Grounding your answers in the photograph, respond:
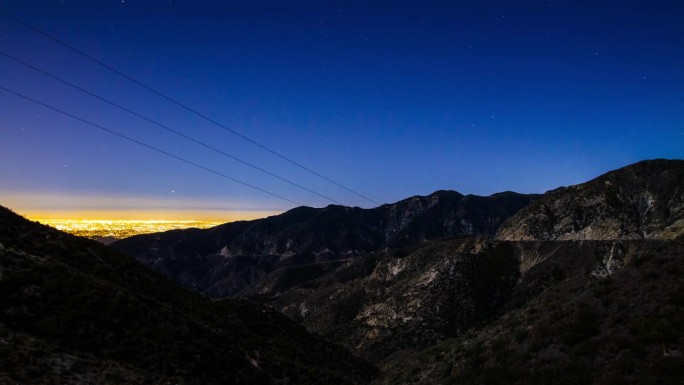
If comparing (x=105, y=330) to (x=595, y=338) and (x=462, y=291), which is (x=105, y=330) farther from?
(x=462, y=291)

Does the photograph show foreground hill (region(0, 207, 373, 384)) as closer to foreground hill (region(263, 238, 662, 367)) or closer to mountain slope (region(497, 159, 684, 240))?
foreground hill (region(263, 238, 662, 367))

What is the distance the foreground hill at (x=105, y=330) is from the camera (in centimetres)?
2681

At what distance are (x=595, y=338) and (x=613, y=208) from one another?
496ft


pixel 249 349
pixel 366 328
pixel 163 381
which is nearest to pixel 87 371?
pixel 163 381

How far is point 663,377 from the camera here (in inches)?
552

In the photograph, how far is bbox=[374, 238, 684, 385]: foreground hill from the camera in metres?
15.5

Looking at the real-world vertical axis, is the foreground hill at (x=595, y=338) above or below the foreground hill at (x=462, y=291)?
above

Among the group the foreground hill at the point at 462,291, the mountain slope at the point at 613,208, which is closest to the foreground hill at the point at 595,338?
the foreground hill at the point at 462,291

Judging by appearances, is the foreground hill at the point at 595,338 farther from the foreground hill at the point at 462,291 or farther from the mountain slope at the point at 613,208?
the mountain slope at the point at 613,208

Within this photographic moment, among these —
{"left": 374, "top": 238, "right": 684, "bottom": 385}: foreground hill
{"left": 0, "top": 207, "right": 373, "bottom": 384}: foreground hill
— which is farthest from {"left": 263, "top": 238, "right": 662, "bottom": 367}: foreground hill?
{"left": 374, "top": 238, "right": 684, "bottom": 385}: foreground hill

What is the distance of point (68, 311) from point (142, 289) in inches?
747

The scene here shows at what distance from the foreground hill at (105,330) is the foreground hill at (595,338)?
1912 centimetres

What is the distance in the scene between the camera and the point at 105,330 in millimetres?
32969

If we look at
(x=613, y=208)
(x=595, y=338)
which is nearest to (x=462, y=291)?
(x=613, y=208)
